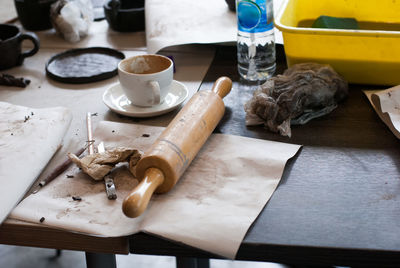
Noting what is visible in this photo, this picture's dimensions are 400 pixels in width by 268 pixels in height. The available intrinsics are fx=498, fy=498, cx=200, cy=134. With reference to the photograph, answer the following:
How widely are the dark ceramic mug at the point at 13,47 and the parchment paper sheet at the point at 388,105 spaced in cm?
82

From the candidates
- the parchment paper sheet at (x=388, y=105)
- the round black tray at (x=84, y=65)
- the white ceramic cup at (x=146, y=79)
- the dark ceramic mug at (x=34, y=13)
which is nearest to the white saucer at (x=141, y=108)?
the white ceramic cup at (x=146, y=79)

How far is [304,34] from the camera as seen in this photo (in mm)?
961

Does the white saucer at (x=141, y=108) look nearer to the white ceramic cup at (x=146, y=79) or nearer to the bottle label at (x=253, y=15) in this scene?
the white ceramic cup at (x=146, y=79)

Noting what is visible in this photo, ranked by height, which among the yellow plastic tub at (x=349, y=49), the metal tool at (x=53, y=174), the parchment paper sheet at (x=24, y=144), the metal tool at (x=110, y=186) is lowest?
the metal tool at (x=53, y=174)

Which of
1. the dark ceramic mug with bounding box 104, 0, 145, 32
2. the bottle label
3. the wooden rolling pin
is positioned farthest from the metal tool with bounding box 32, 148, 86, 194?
the dark ceramic mug with bounding box 104, 0, 145, 32

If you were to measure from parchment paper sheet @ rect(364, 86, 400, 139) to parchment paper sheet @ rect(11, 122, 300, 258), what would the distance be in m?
0.19

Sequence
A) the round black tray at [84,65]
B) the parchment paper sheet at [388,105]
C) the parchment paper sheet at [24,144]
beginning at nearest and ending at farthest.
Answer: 1. the parchment paper sheet at [24,144]
2. the parchment paper sheet at [388,105]
3. the round black tray at [84,65]

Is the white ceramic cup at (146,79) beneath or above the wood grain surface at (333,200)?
above

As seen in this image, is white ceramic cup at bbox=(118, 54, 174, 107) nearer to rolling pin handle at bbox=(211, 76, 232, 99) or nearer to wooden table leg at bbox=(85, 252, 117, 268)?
rolling pin handle at bbox=(211, 76, 232, 99)

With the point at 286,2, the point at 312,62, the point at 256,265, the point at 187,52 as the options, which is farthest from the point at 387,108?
the point at 256,265

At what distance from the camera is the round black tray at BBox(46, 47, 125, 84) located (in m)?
1.15

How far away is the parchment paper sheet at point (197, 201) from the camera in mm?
635

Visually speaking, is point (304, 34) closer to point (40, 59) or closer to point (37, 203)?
point (37, 203)

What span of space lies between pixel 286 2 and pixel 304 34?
145 millimetres
